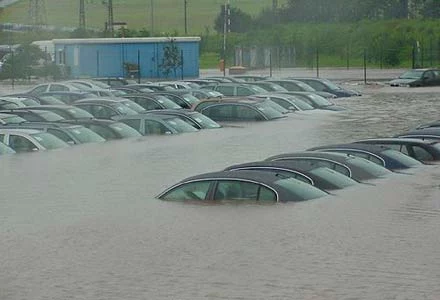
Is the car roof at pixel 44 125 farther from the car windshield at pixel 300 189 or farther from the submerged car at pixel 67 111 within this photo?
the car windshield at pixel 300 189

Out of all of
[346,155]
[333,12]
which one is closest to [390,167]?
[346,155]

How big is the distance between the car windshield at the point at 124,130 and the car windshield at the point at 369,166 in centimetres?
979

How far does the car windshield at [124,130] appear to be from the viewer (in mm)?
32094

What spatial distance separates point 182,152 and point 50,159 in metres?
3.49

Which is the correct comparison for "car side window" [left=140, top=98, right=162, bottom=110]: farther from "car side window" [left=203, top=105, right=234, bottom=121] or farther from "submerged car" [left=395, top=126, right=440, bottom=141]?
"submerged car" [left=395, top=126, right=440, bottom=141]

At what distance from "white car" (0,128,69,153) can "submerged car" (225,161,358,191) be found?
7699 millimetres

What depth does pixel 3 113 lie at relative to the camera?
34.0 meters

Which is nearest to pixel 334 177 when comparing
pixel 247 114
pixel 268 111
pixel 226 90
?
pixel 247 114

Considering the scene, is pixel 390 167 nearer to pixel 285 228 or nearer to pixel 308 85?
pixel 285 228

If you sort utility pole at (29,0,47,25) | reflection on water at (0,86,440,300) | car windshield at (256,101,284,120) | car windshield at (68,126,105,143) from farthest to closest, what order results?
utility pole at (29,0,47,25)
car windshield at (256,101,284,120)
car windshield at (68,126,105,143)
reflection on water at (0,86,440,300)

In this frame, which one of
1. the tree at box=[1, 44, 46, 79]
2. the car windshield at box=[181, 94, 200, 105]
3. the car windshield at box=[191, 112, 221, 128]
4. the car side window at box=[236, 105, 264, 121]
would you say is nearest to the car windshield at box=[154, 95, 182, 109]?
the car windshield at box=[181, 94, 200, 105]

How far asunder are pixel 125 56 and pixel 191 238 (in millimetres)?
48701

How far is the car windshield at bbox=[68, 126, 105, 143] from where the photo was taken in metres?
30.2

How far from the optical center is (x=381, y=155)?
2436cm
